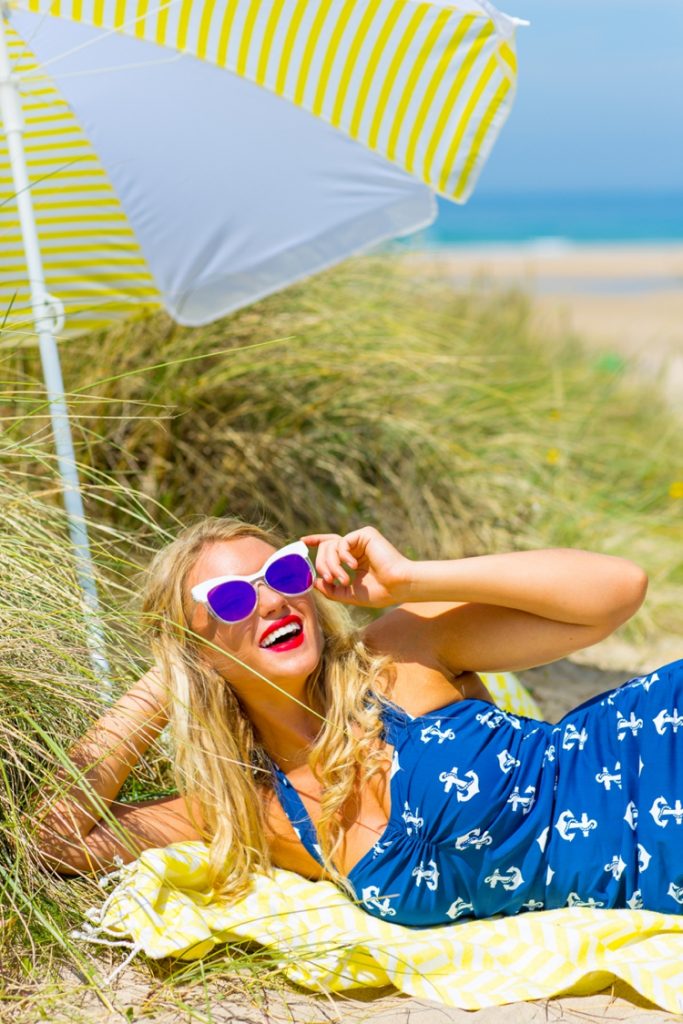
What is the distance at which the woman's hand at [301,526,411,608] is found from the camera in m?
2.46

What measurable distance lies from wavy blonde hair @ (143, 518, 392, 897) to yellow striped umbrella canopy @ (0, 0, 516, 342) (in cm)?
91

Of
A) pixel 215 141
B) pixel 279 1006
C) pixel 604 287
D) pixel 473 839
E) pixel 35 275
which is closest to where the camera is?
pixel 279 1006

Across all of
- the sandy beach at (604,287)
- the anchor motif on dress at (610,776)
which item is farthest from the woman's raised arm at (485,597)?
the sandy beach at (604,287)

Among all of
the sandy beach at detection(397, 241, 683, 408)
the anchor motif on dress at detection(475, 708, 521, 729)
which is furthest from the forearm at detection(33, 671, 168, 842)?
the sandy beach at detection(397, 241, 683, 408)

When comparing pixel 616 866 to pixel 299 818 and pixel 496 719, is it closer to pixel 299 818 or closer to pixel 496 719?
pixel 496 719

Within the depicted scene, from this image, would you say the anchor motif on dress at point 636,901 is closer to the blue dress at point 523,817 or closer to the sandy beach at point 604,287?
the blue dress at point 523,817

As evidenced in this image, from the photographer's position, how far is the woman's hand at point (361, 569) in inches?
96.7

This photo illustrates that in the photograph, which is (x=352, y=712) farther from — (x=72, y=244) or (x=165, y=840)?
(x=72, y=244)

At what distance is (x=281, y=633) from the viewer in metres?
2.38

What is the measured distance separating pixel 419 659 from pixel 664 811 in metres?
0.58

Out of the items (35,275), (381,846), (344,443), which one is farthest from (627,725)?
(344,443)

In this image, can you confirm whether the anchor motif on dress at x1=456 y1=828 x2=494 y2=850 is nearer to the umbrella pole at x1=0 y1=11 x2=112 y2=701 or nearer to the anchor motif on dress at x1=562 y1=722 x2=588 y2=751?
the anchor motif on dress at x1=562 y1=722 x2=588 y2=751

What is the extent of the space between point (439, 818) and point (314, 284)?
3.00 metres

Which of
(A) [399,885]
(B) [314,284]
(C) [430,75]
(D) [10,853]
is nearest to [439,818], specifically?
(A) [399,885]
